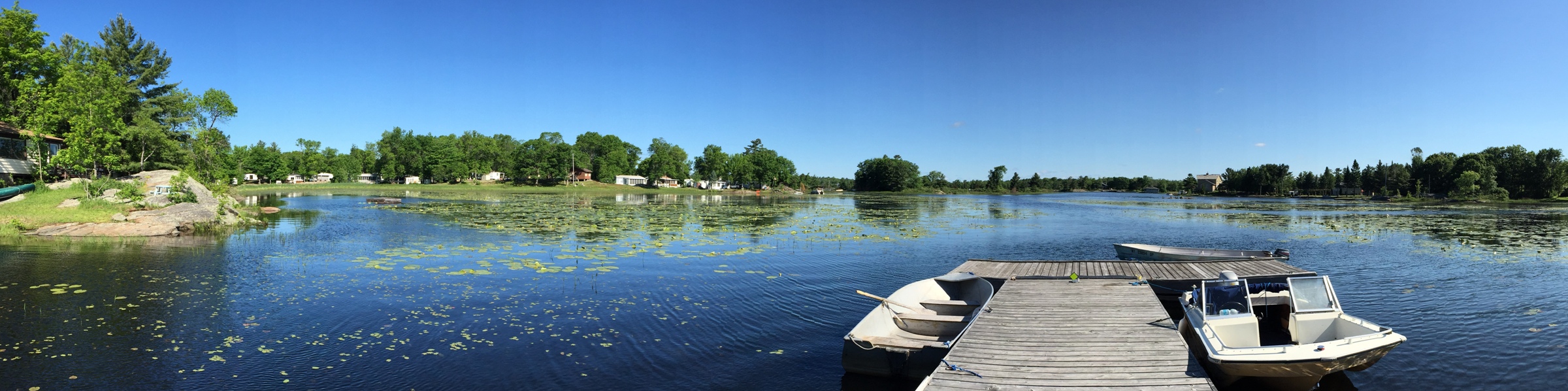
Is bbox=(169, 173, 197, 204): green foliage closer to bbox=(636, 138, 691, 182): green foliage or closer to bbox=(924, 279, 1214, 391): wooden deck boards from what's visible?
bbox=(924, 279, 1214, 391): wooden deck boards

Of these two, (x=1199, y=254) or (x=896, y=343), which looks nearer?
(x=896, y=343)

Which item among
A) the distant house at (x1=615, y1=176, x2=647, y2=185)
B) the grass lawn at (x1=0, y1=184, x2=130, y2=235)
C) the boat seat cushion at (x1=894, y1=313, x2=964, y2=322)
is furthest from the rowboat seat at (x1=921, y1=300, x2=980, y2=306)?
the distant house at (x1=615, y1=176, x2=647, y2=185)

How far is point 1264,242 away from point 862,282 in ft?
97.3

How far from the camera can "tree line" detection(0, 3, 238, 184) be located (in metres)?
35.4

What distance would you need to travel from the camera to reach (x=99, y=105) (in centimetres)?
3569

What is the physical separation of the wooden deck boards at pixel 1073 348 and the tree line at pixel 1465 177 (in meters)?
138

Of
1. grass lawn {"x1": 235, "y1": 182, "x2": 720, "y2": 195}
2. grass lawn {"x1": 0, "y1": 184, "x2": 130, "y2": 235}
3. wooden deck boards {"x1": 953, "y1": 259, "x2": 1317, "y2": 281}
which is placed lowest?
wooden deck boards {"x1": 953, "y1": 259, "x2": 1317, "y2": 281}

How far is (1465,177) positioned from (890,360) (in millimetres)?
143075

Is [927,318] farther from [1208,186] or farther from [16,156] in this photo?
[1208,186]

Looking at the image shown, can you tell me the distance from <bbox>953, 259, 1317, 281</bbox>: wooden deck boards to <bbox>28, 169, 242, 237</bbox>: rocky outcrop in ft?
117

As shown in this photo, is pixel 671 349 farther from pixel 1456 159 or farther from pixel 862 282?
pixel 1456 159

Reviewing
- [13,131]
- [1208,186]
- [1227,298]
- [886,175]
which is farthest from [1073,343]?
[1208,186]

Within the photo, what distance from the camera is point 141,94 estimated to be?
52.8 m

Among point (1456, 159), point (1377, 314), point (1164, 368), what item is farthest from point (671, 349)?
point (1456, 159)
